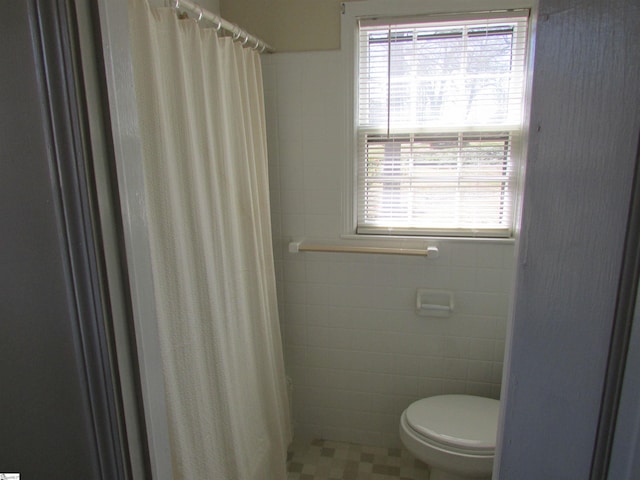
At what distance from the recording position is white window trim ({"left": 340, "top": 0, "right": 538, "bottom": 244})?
66.1 inches

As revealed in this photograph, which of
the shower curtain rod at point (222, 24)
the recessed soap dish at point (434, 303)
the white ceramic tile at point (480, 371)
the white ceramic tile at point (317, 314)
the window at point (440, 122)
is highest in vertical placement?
the shower curtain rod at point (222, 24)

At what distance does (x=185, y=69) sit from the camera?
127cm

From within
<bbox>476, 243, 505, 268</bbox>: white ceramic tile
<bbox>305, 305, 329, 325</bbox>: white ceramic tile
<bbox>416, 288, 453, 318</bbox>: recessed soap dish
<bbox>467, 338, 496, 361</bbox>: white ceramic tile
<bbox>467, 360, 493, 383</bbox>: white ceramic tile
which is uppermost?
<bbox>476, 243, 505, 268</bbox>: white ceramic tile

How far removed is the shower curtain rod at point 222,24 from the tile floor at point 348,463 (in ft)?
6.48

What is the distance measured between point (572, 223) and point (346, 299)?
5.47 feet

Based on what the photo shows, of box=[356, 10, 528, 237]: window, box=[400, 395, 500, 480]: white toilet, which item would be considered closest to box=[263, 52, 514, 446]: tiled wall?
box=[356, 10, 528, 237]: window

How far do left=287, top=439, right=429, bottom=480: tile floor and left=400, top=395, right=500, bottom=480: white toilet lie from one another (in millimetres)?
303

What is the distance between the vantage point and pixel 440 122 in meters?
1.83

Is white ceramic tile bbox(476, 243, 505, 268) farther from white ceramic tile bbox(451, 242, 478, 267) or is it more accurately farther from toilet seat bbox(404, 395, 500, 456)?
toilet seat bbox(404, 395, 500, 456)

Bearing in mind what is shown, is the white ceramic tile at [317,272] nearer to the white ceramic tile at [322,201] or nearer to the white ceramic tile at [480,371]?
the white ceramic tile at [322,201]

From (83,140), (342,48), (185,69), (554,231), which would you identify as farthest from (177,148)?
(554,231)

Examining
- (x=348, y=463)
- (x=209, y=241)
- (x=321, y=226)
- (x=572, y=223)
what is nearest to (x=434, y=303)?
(x=321, y=226)

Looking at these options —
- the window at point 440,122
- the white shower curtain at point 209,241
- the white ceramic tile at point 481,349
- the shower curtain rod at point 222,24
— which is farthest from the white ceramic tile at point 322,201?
the white ceramic tile at point 481,349

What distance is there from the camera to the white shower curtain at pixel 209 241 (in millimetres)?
1176
